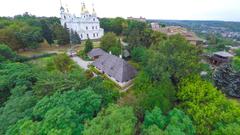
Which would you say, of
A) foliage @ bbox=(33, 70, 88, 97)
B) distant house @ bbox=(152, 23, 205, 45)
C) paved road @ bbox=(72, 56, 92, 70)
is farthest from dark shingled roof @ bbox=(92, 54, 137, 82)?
distant house @ bbox=(152, 23, 205, 45)

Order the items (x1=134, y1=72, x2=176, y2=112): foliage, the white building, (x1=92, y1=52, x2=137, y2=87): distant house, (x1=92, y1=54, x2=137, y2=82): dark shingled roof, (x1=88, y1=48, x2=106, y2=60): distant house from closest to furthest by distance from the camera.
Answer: (x1=134, y1=72, x2=176, y2=112): foliage
(x1=92, y1=52, x2=137, y2=87): distant house
(x1=92, y1=54, x2=137, y2=82): dark shingled roof
(x1=88, y1=48, x2=106, y2=60): distant house
the white building

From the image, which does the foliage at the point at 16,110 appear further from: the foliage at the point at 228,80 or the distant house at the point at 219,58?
the distant house at the point at 219,58

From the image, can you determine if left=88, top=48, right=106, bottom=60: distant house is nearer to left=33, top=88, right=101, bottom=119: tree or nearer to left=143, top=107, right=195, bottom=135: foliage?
left=33, top=88, right=101, bottom=119: tree

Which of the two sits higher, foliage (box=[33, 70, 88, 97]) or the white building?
the white building

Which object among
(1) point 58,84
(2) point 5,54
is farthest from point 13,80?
(2) point 5,54

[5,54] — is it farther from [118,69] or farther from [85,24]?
[85,24]

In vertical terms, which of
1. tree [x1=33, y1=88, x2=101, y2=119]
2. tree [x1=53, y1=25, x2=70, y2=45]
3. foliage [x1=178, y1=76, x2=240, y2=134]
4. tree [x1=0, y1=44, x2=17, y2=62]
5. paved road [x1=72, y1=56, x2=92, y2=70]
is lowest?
paved road [x1=72, y1=56, x2=92, y2=70]

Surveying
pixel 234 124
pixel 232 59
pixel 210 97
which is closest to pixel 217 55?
pixel 232 59

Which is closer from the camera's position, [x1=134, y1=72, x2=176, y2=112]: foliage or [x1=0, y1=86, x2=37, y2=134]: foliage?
[x1=0, y1=86, x2=37, y2=134]: foliage

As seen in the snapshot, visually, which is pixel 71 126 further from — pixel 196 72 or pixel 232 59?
pixel 232 59
